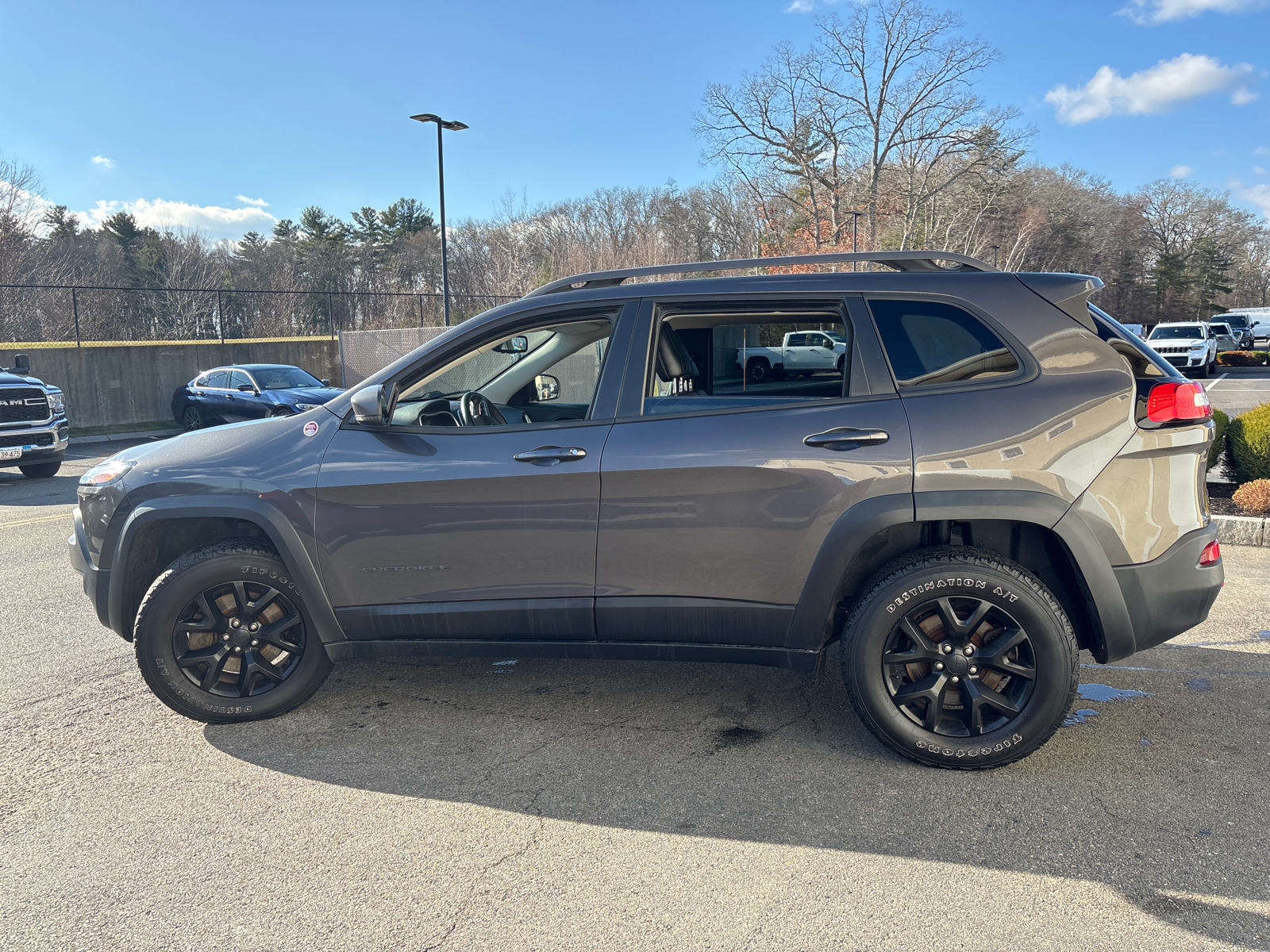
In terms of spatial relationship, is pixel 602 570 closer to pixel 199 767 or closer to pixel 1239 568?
pixel 199 767

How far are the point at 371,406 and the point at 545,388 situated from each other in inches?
34.2

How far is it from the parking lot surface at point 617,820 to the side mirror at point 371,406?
4.34 ft

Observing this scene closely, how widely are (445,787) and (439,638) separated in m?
0.61

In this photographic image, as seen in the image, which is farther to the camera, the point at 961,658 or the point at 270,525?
the point at 270,525

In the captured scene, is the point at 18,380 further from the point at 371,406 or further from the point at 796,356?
the point at 796,356

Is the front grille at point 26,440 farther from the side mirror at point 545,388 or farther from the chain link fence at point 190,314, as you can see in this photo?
the side mirror at point 545,388

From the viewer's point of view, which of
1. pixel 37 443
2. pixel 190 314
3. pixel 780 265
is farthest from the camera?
pixel 190 314

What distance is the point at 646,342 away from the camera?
3502 mm

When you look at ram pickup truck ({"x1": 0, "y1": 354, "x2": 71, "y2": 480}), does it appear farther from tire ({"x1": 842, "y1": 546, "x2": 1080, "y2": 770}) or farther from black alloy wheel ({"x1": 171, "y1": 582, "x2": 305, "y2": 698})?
tire ({"x1": 842, "y1": 546, "x2": 1080, "y2": 770})

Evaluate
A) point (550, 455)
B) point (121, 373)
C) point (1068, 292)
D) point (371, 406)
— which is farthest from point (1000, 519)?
point (121, 373)

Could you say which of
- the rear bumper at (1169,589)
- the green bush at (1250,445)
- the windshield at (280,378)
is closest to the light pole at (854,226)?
the windshield at (280,378)

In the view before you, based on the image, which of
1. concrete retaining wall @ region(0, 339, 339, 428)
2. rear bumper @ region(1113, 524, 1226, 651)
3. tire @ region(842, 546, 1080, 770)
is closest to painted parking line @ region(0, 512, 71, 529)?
tire @ region(842, 546, 1080, 770)

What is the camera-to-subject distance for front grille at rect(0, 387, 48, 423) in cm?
1122

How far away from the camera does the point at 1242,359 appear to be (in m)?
35.7
